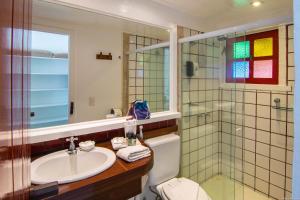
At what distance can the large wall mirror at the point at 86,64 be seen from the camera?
1382 mm

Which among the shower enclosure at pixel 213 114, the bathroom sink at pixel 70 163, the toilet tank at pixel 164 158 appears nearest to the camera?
the bathroom sink at pixel 70 163

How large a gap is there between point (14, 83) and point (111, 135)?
1.10 m

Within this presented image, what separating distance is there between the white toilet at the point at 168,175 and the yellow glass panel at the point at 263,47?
55.7 inches

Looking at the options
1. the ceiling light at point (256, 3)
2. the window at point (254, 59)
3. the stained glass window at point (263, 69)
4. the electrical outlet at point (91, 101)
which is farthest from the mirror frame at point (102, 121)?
the stained glass window at point (263, 69)

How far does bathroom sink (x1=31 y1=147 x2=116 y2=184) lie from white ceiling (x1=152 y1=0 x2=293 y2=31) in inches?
58.8

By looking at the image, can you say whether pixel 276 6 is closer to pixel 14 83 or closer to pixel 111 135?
pixel 111 135

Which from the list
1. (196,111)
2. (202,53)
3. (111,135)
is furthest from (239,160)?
(111,135)

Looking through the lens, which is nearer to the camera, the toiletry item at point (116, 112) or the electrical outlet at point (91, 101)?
the electrical outlet at point (91, 101)

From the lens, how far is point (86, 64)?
5.30ft

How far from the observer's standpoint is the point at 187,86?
2.17m

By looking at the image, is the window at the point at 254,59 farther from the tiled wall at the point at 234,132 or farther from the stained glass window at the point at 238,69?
the tiled wall at the point at 234,132

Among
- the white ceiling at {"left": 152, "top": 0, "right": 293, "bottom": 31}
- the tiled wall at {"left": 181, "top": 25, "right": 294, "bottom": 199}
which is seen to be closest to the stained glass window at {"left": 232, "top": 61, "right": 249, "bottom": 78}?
the tiled wall at {"left": 181, "top": 25, "right": 294, "bottom": 199}

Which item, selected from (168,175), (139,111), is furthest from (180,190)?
(139,111)

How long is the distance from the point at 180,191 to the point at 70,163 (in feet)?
2.94
